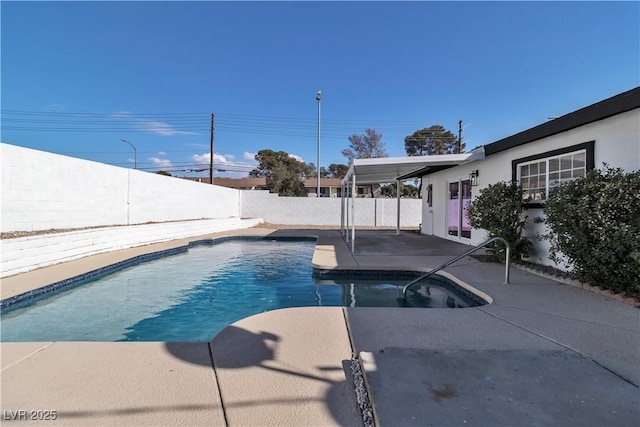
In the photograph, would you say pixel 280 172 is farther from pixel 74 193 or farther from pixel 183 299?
pixel 183 299

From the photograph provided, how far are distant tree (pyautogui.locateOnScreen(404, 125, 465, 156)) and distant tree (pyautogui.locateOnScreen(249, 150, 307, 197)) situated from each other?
1362 centimetres

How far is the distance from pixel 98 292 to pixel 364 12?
1041cm

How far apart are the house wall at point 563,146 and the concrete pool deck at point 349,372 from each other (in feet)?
7.94

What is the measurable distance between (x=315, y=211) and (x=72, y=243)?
49.2 feet

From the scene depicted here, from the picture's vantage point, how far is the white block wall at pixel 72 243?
571 cm

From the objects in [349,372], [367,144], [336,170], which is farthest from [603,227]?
[336,170]

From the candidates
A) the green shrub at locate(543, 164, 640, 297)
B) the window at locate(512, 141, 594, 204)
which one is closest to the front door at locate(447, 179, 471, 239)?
the window at locate(512, 141, 594, 204)

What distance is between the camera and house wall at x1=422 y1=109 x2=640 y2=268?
4641mm

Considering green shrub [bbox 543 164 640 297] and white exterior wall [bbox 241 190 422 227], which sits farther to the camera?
white exterior wall [bbox 241 190 422 227]

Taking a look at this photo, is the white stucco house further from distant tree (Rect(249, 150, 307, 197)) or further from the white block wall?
distant tree (Rect(249, 150, 307, 197))

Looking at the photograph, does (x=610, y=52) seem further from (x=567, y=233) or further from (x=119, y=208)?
(x=119, y=208)

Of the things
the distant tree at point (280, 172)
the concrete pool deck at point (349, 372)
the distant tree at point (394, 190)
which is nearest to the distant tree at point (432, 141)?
the distant tree at point (394, 190)

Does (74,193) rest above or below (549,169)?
below

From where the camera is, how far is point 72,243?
7.26 m
